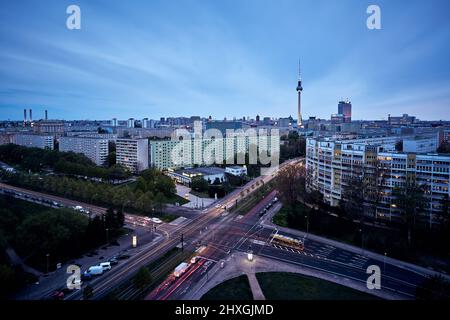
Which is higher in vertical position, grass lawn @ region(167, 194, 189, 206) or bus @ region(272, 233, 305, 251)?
grass lawn @ region(167, 194, 189, 206)

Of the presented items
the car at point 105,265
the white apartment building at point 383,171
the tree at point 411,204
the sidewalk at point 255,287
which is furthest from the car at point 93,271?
the white apartment building at point 383,171

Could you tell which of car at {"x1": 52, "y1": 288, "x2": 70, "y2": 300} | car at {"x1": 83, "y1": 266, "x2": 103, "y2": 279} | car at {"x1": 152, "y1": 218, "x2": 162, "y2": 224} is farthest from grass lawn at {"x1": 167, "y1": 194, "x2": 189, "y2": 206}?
car at {"x1": 52, "y1": 288, "x2": 70, "y2": 300}

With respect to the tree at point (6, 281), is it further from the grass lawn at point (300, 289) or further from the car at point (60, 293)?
the grass lawn at point (300, 289)

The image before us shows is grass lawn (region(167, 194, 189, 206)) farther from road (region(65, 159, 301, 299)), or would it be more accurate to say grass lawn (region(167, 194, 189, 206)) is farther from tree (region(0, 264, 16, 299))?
tree (region(0, 264, 16, 299))

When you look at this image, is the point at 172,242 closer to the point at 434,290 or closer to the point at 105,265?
the point at 105,265
